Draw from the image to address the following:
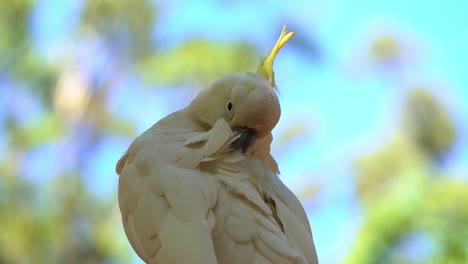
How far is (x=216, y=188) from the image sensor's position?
922 millimetres

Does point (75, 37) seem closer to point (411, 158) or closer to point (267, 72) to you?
point (411, 158)

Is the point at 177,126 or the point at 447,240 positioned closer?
the point at 177,126

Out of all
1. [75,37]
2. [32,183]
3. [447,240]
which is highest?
[75,37]

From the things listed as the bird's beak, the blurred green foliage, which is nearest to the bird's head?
the bird's beak

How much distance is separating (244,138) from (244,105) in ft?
0.17

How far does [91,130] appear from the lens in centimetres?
487

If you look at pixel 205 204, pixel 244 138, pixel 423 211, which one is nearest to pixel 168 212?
pixel 205 204

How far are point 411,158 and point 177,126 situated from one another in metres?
4.14

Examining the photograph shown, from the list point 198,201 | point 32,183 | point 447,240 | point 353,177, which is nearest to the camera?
point 198,201

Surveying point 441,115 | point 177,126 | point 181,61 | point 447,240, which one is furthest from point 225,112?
point 441,115

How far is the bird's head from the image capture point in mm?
957

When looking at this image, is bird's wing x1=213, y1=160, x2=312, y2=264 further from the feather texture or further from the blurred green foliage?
the blurred green foliage

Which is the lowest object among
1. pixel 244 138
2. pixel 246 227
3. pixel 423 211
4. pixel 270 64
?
pixel 246 227

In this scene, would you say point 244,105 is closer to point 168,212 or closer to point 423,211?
point 168,212
